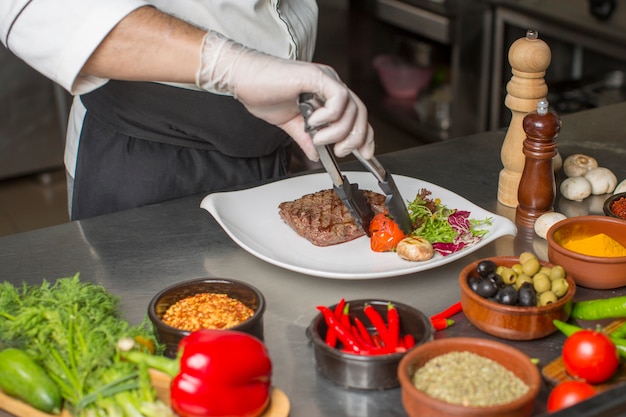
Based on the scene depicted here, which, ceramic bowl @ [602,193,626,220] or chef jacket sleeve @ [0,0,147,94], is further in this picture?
ceramic bowl @ [602,193,626,220]

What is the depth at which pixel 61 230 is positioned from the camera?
1.68m

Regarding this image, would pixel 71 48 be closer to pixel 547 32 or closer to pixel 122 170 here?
pixel 122 170

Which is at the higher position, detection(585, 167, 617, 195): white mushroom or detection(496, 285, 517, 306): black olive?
detection(496, 285, 517, 306): black olive

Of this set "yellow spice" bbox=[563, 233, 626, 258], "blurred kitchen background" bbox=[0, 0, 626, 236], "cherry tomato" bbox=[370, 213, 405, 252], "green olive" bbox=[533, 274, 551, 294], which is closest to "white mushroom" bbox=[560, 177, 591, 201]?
"yellow spice" bbox=[563, 233, 626, 258]

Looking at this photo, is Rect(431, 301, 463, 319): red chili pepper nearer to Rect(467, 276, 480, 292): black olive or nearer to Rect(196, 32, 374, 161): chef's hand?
Rect(467, 276, 480, 292): black olive

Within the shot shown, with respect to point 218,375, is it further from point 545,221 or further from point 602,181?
point 602,181

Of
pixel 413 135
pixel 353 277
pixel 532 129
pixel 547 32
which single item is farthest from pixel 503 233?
pixel 413 135

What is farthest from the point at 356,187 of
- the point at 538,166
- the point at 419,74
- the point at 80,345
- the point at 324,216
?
the point at 419,74

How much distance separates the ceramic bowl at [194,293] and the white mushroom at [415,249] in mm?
325

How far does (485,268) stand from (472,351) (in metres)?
0.21

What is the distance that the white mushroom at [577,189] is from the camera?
1738 mm

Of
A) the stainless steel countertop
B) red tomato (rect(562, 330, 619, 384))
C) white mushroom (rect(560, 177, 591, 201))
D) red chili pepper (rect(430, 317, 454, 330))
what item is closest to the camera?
red tomato (rect(562, 330, 619, 384))

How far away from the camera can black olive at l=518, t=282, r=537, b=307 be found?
4.09 ft

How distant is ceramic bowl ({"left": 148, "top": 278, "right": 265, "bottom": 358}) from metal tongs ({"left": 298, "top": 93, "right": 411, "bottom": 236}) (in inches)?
11.7
